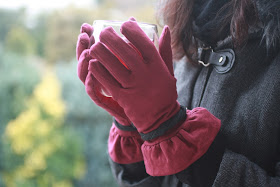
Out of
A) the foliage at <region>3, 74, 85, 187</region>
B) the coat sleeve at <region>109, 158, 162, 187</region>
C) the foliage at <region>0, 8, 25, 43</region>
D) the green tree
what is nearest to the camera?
the coat sleeve at <region>109, 158, 162, 187</region>

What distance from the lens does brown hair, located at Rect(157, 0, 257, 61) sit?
487 millimetres

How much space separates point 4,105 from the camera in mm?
1791

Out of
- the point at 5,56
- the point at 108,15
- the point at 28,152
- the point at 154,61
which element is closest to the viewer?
the point at 154,61

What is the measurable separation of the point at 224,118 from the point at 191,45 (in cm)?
19

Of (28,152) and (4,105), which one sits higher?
(4,105)

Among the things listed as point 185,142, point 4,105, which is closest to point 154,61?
point 185,142

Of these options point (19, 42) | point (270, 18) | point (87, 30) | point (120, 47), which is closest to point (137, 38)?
point (120, 47)

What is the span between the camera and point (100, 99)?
512 mm

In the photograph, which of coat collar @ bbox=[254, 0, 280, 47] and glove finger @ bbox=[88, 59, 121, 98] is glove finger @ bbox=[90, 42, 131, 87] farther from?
coat collar @ bbox=[254, 0, 280, 47]

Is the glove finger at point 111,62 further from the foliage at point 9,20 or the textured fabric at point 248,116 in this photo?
the foliage at point 9,20

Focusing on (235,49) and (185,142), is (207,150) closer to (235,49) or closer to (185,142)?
(185,142)

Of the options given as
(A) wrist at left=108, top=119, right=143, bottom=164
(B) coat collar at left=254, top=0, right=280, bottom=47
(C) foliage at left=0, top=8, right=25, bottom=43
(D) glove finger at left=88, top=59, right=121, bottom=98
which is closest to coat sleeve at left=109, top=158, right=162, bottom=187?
(A) wrist at left=108, top=119, right=143, bottom=164

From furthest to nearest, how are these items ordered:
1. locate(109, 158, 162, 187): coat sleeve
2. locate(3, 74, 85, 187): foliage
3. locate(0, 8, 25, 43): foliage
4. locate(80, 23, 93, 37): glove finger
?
locate(0, 8, 25, 43): foliage, locate(3, 74, 85, 187): foliage, locate(109, 158, 162, 187): coat sleeve, locate(80, 23, 93, 37): glove finger

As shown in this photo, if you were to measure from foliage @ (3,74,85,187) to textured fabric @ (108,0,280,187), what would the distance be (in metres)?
1.39
